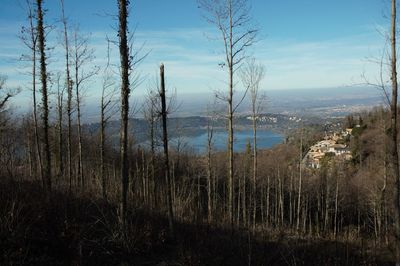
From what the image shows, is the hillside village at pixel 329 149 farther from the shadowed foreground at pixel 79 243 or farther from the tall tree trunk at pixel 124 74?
the tall tree trunk at pixel 124 74

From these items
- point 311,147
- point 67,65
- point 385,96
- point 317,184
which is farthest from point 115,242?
point 311,147

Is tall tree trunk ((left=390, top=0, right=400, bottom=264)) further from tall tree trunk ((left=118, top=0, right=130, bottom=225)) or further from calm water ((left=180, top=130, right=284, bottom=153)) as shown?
calm water ((left=180, top=130, right=284, bottom=153))

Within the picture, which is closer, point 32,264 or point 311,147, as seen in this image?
point 32,264

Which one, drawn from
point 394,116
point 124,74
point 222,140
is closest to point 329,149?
point 222,140

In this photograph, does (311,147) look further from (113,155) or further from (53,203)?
(53,203)

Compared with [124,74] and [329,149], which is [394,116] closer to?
[124,74]

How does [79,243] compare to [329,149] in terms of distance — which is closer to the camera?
[79,243]

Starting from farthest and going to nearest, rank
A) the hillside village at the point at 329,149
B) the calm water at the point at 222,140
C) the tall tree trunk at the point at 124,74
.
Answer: the hillside village at the point at 329,149
the calm water at the point at 222,140
the tall tree trunk at the point at 124,74

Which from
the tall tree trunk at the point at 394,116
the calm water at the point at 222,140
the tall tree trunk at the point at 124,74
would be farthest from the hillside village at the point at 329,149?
the tall tree trunk at the point at 124,74

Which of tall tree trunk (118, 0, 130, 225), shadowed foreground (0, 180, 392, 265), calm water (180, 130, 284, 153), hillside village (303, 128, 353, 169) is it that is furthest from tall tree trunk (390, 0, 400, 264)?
hillside village (303, 128, 353, 169)
